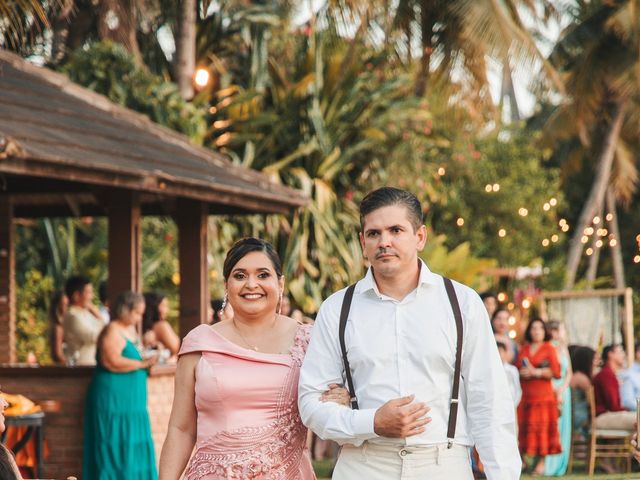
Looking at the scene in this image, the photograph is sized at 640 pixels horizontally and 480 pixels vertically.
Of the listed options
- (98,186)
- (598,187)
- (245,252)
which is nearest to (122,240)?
(98,186)

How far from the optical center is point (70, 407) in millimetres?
11555

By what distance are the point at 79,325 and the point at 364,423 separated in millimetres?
8727

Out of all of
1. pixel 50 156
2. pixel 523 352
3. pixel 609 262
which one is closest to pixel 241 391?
pixel 50 156

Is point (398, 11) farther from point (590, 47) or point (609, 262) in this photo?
point (609, 262)

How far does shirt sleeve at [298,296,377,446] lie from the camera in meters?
4.29

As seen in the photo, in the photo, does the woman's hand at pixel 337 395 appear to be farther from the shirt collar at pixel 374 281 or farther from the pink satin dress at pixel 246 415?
the pink satin dress at pixel 246 415

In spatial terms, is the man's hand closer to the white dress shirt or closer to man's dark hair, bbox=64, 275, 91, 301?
the white dress shirt

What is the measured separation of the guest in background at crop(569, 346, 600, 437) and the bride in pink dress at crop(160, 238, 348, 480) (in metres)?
11.0

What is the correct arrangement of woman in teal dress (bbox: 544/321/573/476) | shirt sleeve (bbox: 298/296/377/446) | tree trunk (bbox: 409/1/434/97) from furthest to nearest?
tree trunk (bbox: 409/1/434/97)
woman in teal dress (bbox: 544/321/573/476)
shirt sleeve (bbox: 298/296/377/446)

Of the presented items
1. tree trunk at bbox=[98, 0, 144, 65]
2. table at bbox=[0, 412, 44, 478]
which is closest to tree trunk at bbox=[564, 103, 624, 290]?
tree trunk at bbox=[98, 0, 144, 65]

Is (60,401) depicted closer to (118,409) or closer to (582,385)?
(118,409)

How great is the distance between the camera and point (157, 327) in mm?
13500

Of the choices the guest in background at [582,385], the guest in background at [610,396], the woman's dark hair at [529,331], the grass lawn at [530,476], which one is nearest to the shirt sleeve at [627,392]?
the guest in background at [610,396]

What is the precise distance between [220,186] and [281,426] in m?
6.85
